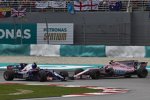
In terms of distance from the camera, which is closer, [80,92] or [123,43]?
[80,92]

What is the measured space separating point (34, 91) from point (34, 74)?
4.30 metres

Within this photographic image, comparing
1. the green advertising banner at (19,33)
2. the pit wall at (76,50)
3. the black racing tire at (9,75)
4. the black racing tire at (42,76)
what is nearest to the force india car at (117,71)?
the black racing tire at (42,76)

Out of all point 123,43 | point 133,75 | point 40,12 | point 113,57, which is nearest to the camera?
point 133,75

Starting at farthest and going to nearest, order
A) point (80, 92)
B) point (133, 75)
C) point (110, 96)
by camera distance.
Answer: point (133, 75) < point (80, 92) < point (110, 96)

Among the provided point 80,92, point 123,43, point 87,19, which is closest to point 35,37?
point 87,19

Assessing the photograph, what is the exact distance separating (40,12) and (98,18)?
4.37 meters

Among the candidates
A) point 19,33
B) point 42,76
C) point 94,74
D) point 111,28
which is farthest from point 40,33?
point 42,76

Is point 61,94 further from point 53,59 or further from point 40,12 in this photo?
point 40,12

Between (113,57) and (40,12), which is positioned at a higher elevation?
(40,12)

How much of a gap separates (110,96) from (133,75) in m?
9.48

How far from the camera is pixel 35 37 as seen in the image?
121ft

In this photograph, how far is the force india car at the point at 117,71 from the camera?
832 inches

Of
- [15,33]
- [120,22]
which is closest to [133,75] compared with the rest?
[120,22]

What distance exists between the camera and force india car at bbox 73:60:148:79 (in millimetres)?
21141
